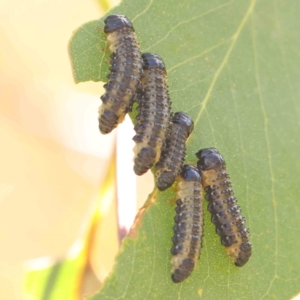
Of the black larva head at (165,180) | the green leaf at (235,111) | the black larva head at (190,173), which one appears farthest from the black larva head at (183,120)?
the black larva head at (165,180)

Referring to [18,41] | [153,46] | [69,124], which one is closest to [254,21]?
[153,46]

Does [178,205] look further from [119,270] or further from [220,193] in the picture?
[119,270]

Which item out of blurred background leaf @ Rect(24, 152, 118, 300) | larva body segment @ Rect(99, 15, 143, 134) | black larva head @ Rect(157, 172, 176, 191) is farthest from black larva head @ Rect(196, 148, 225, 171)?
blurred background leaf @ Rect(24, 152, 118, 300)

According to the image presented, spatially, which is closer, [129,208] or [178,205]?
[178,205]

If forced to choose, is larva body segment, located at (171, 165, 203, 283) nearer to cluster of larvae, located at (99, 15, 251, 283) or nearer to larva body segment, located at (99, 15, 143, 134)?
cluster of larvae, located at (99, 15, 251, 283)

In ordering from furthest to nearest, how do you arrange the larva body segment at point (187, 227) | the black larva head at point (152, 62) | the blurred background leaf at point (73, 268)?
the blurred background leaf at point (73, 268) → the black larva head at point (152, 62) → the larva body segment at point (187, 227)

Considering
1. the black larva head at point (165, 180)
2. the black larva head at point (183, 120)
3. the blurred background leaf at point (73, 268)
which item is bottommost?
the blurred background leaf at point (73, 268)

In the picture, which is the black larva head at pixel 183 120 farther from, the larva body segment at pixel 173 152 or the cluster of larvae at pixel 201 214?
the cluster of larvae at pixel 201 214
